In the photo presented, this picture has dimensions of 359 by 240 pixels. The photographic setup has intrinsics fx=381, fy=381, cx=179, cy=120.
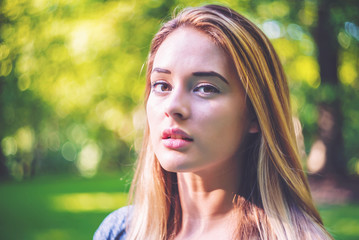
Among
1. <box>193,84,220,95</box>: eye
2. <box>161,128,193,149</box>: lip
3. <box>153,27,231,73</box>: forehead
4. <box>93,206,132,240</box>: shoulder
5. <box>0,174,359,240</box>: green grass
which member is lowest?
<box>0,174,359,240</box>: green grass

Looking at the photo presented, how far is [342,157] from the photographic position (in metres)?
10.7

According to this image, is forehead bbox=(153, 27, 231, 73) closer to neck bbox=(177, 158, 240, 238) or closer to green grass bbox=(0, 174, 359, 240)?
neck bbox=(177, 158, 240, 238)

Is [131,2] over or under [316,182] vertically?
over

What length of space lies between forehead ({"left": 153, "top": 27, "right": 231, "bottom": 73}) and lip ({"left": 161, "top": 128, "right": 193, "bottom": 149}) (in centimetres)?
31

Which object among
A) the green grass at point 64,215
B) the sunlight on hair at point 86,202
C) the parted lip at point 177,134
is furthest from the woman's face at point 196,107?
the sunlight on hair at point 86,202

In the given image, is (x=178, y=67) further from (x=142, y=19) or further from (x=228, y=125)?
(x=142, y=19)

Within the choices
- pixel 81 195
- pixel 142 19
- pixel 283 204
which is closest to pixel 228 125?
pixel 283 204

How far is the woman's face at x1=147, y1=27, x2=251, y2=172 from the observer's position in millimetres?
1787

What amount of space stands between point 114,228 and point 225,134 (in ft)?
3.18

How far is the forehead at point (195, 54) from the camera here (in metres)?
1.81

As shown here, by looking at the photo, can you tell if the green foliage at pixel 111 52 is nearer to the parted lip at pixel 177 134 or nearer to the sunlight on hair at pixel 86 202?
the parted lip at pixel 177 134

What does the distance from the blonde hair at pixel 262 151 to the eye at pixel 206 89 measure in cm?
15

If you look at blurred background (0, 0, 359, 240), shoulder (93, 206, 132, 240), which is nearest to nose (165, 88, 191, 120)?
shoulder (93, 206, 132, 240)

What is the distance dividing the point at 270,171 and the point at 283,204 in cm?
18
